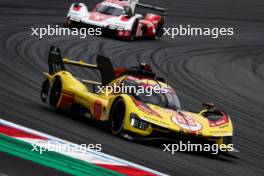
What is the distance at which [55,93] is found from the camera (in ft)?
50.4

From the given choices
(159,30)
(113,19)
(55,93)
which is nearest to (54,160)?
(55,93)

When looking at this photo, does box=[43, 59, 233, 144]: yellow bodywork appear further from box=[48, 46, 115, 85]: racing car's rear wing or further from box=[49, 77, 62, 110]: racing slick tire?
box=[48, 46, 115, 85]: racing car's rear wing

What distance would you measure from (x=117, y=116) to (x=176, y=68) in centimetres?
1070

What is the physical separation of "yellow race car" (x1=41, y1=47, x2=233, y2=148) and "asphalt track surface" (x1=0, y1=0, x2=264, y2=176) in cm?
25

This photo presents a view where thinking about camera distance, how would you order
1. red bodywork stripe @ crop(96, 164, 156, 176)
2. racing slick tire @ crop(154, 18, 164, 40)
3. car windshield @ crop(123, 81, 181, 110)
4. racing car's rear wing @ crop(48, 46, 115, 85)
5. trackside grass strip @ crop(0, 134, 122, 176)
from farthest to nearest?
racing slick tire @ crop(154, 18, 164, 40)
racing car's rear wing @ crop(48, 46, 115, 85)
car windshield @ crop(123, 81, 181, 110)
red bodywork stripe @ crop(96, 164, 156, 176)
trackside grass strip @ crop(0, 134, 122, 176)

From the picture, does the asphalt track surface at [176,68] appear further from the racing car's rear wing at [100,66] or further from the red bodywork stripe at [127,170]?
the racing car's rear wing at [100,66]

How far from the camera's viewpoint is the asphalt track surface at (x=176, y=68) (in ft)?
41.5

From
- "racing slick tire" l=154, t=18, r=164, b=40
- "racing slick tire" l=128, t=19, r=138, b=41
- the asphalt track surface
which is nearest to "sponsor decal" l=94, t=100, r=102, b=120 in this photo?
the asphalt track surface

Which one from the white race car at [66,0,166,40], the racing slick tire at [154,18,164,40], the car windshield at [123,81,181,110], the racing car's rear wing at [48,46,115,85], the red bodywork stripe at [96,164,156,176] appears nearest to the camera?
the red bodywork stripe at [96,164,156,176]

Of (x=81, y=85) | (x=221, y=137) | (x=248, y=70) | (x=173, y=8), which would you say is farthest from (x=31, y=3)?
(x=221, y=137)

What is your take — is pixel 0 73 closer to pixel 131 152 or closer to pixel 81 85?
pixel 81 85

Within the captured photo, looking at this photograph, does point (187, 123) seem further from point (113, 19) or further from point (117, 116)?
point (113, 19)

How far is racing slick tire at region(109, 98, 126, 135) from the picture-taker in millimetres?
13242

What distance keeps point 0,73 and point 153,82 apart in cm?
526
